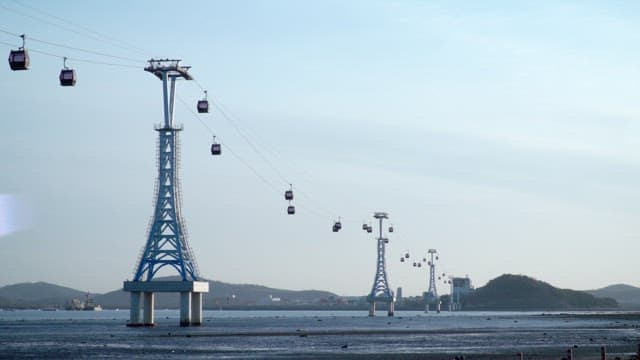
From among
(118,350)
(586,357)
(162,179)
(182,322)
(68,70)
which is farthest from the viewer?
(182,322)

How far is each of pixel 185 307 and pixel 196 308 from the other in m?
2.17

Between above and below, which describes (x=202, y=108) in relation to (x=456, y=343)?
above

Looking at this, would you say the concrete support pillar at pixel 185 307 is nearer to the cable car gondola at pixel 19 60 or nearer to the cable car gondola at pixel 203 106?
the cable car gondola at pixel 203 106

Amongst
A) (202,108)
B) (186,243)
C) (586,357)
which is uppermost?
(202,108)

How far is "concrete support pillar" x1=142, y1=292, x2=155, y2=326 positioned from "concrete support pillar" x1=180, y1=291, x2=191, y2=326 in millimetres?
3402

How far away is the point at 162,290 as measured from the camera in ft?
411

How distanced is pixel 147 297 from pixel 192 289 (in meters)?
7.01

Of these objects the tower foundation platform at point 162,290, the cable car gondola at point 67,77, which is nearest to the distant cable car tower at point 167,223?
the tower foundation platform at point 162,290

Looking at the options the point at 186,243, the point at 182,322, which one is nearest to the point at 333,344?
the point at 186,243

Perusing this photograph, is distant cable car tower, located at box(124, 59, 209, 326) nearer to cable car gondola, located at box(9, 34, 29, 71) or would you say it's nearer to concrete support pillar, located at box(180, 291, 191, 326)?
concrete support pillar, located at box(180, 291, 191, 326)

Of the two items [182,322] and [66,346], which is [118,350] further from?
[182,322]

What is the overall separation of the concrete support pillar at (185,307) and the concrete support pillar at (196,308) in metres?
0.86

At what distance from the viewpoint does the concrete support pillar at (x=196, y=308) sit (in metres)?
132

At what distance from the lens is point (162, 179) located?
409 ft
